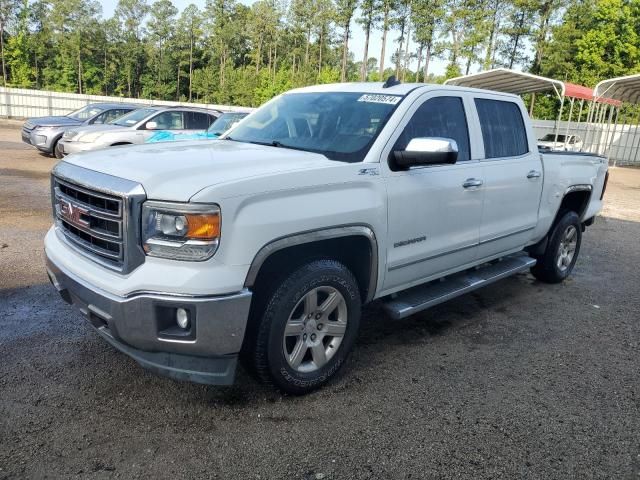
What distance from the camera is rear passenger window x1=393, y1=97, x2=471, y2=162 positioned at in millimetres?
3715

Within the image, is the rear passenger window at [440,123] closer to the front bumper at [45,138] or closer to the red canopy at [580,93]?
the front bumper at [45,138]

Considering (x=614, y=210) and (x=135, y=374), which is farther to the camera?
(x=614, y=210)

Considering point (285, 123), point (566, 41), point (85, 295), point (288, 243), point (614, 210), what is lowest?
point (614, 210)

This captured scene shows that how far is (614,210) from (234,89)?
173ft

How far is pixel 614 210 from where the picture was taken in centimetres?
1205

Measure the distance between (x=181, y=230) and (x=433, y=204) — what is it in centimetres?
190

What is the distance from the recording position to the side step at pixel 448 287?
369cm

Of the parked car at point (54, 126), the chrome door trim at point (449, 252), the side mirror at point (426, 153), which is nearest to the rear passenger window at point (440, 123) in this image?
the side mirror at point (426, 153)

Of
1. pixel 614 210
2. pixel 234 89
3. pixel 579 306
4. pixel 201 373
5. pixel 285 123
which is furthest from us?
pixel 234 89

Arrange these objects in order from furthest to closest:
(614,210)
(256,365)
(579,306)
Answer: (614,210) < (579,306) < (256,365)

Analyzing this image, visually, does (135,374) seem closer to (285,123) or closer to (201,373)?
(201,373)

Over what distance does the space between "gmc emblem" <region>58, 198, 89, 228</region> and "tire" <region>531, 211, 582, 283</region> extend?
4720 millimetres

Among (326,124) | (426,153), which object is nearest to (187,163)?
(326,124)

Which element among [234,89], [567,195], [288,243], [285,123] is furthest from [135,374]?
[234,89]
